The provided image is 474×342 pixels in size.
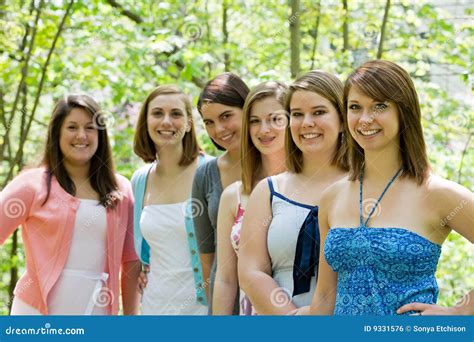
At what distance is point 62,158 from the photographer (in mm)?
4215

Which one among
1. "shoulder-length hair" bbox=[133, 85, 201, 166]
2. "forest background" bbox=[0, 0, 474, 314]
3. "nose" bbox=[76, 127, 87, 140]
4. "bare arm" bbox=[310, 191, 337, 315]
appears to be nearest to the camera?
"bare arm" bbox=[310, 191, 337, 315]

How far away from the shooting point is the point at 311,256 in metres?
3.04

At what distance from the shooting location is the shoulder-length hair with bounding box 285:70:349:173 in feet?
10.3

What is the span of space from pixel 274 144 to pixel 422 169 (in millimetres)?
1000

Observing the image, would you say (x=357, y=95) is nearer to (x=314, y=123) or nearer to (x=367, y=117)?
(x=367, y=117)

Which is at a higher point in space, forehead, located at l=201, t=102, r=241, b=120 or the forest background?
the forest background

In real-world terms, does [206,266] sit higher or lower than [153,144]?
lower

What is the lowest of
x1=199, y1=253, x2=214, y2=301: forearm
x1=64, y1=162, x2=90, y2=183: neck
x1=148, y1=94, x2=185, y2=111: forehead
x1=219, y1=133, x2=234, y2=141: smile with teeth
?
x1=199, y1=253, x2=214, y2=301: forearm

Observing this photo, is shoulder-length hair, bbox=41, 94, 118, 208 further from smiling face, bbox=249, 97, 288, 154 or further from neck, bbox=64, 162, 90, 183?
smiling face, bbox=249, 97, 288, 154

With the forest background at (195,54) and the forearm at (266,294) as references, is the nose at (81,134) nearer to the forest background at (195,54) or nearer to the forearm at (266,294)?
the forearm at (266,294)

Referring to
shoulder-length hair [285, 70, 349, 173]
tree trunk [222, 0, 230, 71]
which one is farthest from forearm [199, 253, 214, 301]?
tree trunk [222, 0, 230, 71]

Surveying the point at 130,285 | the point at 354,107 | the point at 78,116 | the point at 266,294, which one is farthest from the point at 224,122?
the point at 354,107

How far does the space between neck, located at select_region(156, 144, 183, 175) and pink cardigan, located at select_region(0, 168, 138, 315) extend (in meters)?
0.37

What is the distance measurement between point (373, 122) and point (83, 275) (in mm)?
2061
